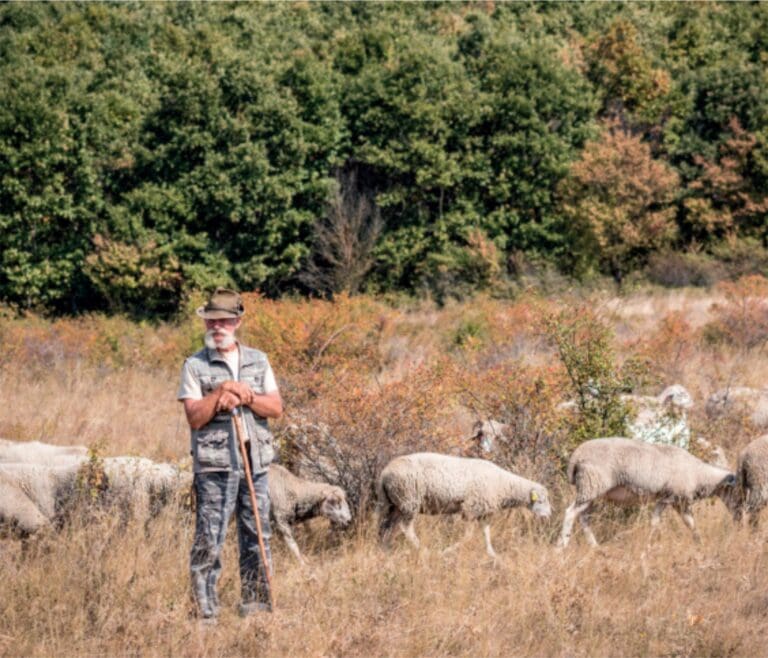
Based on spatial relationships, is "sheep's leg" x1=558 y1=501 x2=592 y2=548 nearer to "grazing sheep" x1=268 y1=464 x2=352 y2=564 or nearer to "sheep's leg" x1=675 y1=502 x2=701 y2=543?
"sheep's leg" x1=675 y1=502 x2=701 y2=543

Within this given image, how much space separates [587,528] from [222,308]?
3678 millimetres

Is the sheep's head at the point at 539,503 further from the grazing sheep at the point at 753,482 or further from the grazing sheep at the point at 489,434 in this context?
the grazing sheep at the point at 753,482

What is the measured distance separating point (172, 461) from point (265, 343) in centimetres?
518

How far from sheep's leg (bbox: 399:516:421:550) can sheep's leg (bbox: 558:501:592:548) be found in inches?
45.3

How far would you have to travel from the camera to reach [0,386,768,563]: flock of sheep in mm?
8016

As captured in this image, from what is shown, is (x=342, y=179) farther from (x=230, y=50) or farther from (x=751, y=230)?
(x=751, y=230)

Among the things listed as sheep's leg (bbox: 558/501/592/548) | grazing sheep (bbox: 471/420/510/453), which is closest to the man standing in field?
sheep's leg (bbox: 558/501/592/548)

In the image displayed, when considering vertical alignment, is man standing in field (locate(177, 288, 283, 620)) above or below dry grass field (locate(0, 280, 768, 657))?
above

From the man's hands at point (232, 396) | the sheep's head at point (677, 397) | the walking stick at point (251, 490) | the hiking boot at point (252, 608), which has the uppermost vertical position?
the man's hands at point (232, 396)

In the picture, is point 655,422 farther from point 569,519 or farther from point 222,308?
point 222,308

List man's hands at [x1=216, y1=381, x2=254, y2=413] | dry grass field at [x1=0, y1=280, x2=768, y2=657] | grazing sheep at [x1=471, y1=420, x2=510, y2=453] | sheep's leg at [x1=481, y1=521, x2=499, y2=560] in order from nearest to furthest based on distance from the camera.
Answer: man's hands at [x1=216, y1=381, x2=254, y2=413] → dry grass field at [x1=0, y1=280, x2=768, y2=657] → sheep's leg at [x1=481, y1=521, x2=499, y2=560] → grazing sheep at [x1=471, y1=420, x2=510, y2=453]

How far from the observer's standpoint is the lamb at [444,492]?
26.3 ft

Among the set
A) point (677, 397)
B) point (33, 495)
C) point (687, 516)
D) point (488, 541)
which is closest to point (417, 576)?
point (488, 541)

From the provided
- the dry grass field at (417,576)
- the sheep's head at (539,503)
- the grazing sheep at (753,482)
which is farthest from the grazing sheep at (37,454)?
the grazing sheep at (753,482)
